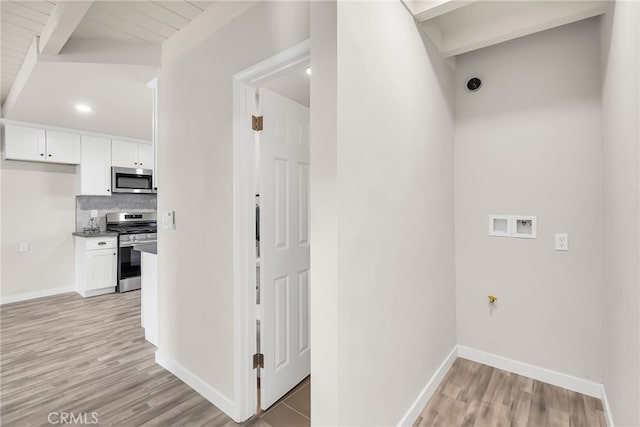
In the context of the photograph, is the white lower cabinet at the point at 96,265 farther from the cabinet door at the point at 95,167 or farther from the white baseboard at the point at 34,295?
the cabinet door at the point at 95,167

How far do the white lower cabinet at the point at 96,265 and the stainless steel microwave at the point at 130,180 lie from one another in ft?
2.85

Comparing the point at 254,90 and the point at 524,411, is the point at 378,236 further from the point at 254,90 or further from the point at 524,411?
the point at 524,411

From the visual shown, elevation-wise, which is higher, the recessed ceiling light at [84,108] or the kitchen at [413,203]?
the recessed ceiling light at [84,108]

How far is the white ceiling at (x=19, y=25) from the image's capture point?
1887 mm

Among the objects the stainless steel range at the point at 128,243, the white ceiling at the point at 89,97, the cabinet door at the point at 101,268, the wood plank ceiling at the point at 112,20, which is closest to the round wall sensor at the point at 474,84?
the wood plank ceiling at the point at 112,20

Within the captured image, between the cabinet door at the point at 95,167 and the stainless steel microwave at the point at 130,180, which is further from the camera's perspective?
the stainless steel microwave at the point at 130,180

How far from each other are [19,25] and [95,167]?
2.94 metres

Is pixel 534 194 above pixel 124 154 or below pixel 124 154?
below

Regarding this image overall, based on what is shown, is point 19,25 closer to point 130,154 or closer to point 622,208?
point 130,154

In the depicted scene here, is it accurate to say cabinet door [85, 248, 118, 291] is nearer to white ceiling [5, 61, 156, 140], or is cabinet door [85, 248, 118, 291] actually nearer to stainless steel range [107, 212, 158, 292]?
stainless steel range [107, 212, 158, 292]

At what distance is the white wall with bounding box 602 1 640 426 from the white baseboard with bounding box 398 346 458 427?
908 millimetres

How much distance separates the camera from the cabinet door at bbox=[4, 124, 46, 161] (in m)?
3.94

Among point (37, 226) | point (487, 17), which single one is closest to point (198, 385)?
point (487, 17)

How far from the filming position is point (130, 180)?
5012mm
